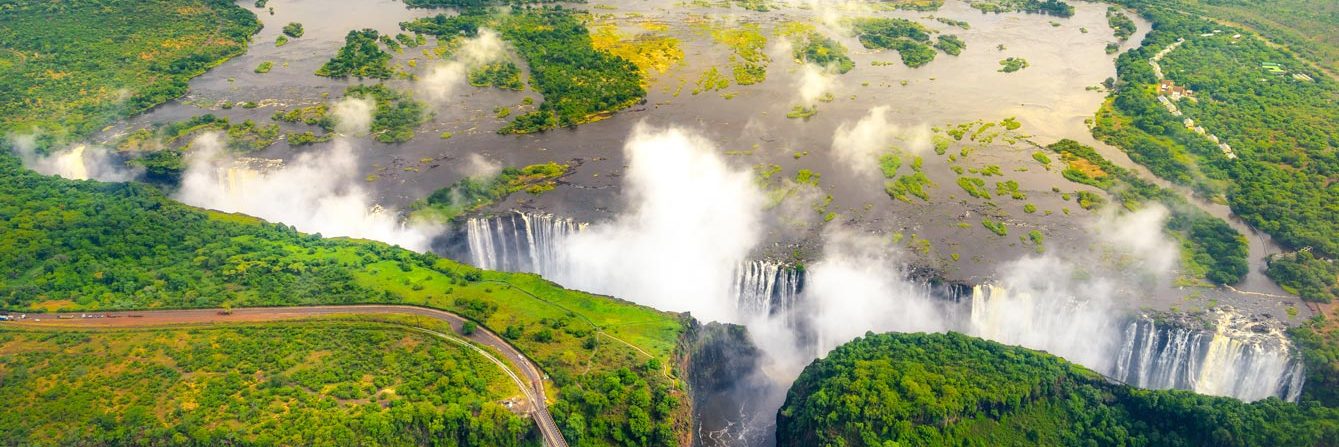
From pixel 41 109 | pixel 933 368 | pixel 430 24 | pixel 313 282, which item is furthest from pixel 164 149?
pixel 933 368

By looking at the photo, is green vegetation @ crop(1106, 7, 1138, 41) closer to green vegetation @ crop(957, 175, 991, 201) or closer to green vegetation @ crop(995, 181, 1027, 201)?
green vegetation @ crop(995, 181, 1027, 201)

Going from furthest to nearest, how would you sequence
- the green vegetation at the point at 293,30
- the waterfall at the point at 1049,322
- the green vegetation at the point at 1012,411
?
the green vegetation at the point at 293,30, the waterfall at the point at 1049,322, the green vegetation at the point at 1012,411

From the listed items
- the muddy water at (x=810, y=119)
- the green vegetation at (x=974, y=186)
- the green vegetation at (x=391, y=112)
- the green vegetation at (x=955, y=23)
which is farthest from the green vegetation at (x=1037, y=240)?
the green vegetation at (x=391, y=112)

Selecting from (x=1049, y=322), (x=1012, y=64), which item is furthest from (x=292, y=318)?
(x=1012, y=64)

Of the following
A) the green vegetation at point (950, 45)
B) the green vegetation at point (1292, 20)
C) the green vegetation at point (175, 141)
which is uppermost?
the green vegetation at point (1292, 20)

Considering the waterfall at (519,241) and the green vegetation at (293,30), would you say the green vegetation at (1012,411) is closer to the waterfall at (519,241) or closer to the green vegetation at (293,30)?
the waterfall at (519,241)

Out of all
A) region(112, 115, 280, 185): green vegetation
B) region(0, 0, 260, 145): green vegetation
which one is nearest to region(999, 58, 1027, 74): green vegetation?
region(112, 115, 280, 185): green vegetation

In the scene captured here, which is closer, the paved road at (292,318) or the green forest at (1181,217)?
the paved road at (292,318)

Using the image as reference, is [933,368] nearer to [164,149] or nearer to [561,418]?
[561,418]
